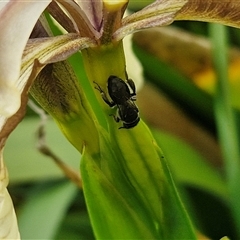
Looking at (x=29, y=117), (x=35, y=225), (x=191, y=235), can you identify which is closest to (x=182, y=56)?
(x=29, y=117)

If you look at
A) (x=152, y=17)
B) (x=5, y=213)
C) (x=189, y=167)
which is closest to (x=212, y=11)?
(x=152, y=17)

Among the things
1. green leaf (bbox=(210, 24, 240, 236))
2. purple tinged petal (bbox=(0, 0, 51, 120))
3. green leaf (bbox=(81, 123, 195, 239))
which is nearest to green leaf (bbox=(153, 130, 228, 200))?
green leaf (bbox=(210, 24, 240, 236))

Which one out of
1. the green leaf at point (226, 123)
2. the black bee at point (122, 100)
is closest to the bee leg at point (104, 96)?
the black bee at point (122, 100)

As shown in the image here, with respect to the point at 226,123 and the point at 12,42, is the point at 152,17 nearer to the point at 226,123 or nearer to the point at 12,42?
the point at 12,42

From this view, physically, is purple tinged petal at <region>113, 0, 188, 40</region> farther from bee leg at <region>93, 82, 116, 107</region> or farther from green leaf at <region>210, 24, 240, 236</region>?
green leaf at <region>210, 24, 240, 236</region>

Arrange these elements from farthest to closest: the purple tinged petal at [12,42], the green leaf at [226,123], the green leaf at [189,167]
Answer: the green leaf at [189,167], the green leaf at [226,123], the purple tinged petal at [12,42]

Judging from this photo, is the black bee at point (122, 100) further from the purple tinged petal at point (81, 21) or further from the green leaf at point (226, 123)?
the green leaf at point (226, 123)

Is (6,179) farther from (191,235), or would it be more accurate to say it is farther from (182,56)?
(182,56)
